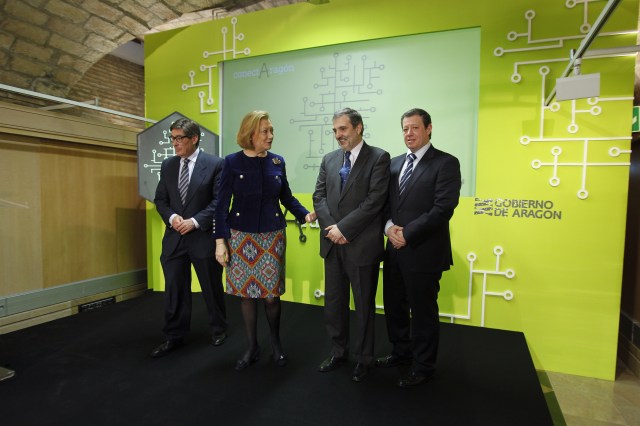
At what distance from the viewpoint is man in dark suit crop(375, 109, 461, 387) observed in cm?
211

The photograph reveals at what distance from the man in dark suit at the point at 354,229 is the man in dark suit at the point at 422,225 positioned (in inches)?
4.8

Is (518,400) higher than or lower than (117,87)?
lower

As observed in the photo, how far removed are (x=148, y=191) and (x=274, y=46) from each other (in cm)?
200

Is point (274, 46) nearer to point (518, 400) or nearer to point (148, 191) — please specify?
point (148, 191)

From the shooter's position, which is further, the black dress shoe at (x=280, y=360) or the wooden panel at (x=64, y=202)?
the wooden panel at (x=64, y=202)

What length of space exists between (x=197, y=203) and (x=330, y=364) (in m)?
1.48

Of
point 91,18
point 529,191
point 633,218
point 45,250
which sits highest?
point 91,18

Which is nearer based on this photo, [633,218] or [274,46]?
[633,218]

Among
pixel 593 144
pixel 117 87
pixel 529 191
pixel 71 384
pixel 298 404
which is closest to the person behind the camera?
pixel 298 404

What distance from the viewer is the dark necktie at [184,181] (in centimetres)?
272

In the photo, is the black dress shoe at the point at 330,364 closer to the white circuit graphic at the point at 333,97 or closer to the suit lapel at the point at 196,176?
the suit lapel at the point at 196,176

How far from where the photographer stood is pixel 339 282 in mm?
2330

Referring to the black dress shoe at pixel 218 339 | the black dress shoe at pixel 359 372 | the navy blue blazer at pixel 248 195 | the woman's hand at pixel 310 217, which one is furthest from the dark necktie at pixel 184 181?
the black dress shoe at pixel 359 372

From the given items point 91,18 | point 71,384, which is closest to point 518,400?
point 71,384
